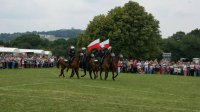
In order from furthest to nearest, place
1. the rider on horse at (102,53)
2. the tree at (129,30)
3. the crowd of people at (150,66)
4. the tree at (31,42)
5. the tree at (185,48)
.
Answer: the tree at (31,42) < the tree at (185,48) < the tree at (129,30) < the crowd of people at (150,66) < the rider on horse at (102,53)

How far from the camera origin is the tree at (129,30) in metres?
70.8

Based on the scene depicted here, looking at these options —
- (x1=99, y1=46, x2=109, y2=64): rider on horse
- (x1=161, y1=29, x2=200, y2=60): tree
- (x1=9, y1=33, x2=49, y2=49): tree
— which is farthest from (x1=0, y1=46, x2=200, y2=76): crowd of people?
(x1=9, y1=33, x2=49, y2=49): tree

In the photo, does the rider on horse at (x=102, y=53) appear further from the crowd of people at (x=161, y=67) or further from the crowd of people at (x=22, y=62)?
the crowd of people at (x=22, y=62)

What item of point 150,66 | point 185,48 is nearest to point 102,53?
point 150,66

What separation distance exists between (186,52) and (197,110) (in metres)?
112

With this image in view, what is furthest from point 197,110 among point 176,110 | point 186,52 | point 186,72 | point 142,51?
point 186,52

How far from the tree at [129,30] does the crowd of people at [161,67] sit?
18.0m

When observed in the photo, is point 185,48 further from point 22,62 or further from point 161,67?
point 22,62

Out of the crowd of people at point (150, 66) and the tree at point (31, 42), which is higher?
the tree at point (31, 42)

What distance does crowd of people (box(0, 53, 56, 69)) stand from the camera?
49688 millimetres

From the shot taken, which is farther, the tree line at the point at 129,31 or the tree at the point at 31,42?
the tree at the point at 31,42

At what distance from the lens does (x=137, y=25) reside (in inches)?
2894

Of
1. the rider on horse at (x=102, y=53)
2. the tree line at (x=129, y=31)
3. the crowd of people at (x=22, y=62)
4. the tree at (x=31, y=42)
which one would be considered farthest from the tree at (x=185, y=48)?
the rider on horse at (x=102, y=53)

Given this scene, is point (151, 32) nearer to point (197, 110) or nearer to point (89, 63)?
point (89, 63)
